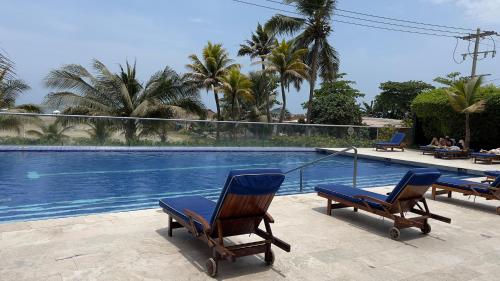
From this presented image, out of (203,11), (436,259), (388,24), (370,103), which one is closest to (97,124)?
(203,11)

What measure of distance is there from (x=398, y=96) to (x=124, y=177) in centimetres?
5444

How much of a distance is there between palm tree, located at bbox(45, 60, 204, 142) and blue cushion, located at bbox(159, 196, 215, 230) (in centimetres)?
1645

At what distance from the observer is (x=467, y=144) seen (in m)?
19.1

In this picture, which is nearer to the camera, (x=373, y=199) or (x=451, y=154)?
(x=373, y=199)

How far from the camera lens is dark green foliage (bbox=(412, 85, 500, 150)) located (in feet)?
66.2

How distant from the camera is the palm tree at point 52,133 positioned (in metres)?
15.4

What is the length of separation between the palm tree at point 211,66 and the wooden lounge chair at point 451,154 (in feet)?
49.2

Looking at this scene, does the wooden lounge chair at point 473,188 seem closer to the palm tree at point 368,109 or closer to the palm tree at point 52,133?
the palm tree at point 52,133

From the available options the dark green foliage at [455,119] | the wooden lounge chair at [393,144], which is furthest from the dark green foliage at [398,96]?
the wooden lounge chair at [393,144]

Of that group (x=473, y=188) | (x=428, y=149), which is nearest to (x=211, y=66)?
(x=428, y=149)

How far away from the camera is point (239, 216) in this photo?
4.32 meters

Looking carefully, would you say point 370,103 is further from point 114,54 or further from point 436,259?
point 436,259

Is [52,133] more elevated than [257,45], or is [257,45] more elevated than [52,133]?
[257,45]

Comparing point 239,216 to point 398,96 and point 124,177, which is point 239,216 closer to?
point 124,177
